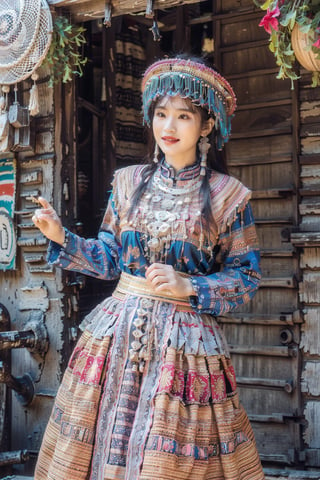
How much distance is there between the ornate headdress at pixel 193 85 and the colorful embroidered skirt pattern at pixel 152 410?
2.63 ft

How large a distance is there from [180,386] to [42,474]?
71 cm

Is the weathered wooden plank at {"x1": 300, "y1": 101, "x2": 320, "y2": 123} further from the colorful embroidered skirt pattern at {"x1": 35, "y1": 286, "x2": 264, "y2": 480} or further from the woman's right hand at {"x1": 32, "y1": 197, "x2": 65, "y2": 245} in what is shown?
the woman's right hand at {"x1": 32, "y1": 197, "x2": 65, "y2": 245}

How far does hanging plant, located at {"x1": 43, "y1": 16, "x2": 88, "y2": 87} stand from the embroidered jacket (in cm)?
105

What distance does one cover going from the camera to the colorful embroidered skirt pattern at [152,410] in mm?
2318

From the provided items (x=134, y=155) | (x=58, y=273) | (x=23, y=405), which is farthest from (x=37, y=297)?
(x=134, y=155)

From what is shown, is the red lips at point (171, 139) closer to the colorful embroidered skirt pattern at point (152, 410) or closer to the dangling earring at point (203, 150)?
the dangling earring at point (203, 150)

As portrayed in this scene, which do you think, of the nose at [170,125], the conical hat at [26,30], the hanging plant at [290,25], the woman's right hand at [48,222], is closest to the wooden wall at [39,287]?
the conical hat at [26,30]

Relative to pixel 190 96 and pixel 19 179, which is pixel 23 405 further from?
pixel 190 96

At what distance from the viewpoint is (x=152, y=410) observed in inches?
92.7

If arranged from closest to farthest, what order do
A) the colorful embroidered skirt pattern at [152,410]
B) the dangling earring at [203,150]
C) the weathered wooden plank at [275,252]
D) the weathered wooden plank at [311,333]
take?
the colorful embroidered skirt pattern at [152,410] → the dangling earring at [203,150] → the weathered wooden plank at [311,333] → the weathered wooden plank at [275,252]

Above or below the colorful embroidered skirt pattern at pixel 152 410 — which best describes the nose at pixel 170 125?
above

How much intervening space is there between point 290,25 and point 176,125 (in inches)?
22.2

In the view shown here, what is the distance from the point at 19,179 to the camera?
150 inches

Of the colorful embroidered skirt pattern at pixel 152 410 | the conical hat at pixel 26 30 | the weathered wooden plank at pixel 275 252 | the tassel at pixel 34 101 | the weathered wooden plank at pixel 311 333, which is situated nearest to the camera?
the colorful embroidered skirt pattern at pixel 152 410
